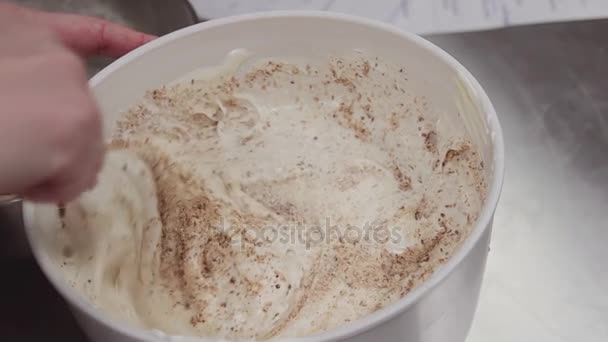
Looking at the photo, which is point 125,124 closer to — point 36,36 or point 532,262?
point 36,36

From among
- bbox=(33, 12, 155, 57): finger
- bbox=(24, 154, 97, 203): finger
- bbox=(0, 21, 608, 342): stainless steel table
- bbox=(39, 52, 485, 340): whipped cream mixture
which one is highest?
bbox=(24, 154, 97, 203): finger

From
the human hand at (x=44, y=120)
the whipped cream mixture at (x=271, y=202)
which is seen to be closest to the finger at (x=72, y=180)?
the human hand at (x=44, y=120)

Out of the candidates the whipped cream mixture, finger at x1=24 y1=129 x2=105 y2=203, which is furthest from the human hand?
the whipped cream mixture

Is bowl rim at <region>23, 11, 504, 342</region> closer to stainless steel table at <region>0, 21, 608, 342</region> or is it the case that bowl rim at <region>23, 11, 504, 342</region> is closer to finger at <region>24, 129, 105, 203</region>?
finger at <region>24, 129, 105, 203</region>

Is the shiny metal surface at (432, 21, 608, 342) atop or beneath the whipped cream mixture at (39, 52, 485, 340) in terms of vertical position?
beneath

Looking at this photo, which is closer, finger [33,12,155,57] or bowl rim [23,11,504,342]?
bowl rim [23,11,504,342]

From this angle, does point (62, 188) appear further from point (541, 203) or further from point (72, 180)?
point (541, 203)

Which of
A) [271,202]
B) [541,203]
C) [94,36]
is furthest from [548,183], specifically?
[94,36]
